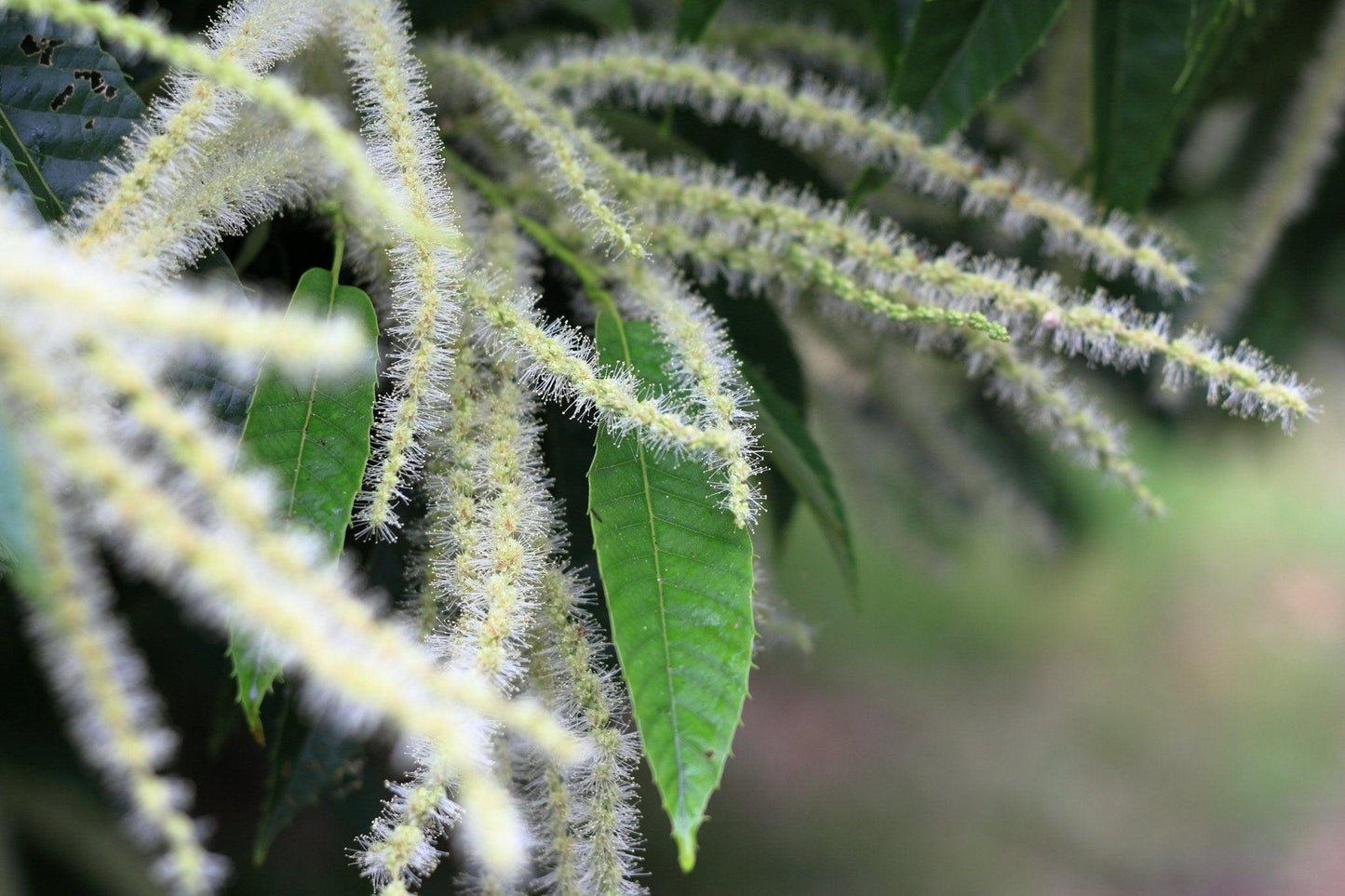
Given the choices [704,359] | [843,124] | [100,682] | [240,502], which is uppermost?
[843,124]

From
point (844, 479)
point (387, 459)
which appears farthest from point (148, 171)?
point (844, 479)

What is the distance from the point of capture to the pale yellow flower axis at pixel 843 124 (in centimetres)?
118

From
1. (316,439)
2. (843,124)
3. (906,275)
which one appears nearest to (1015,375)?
(906,275)

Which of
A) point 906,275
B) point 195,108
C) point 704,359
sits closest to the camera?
point 195,108

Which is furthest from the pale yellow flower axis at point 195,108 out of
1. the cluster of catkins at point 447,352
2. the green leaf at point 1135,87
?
the green leaf at point 1135,87

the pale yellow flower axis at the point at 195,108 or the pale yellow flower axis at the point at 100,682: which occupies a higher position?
the pale yellow flower axis at the point at 195,108

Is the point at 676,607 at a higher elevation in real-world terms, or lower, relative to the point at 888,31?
lower

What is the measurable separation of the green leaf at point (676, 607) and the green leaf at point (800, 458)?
6.4 inches

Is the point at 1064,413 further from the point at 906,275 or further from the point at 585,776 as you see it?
the point at 585,776

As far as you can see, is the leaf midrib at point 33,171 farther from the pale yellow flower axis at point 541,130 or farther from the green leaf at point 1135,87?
the green leaf at point 1135,87

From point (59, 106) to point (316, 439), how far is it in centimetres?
38

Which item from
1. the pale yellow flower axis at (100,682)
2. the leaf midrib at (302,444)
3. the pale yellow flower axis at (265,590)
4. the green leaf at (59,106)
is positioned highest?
the green leaf at (59,106)

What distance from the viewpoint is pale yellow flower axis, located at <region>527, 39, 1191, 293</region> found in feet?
3.86

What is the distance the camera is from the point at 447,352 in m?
0.85
